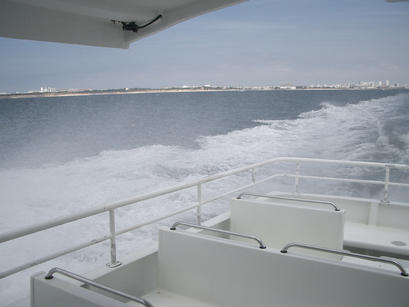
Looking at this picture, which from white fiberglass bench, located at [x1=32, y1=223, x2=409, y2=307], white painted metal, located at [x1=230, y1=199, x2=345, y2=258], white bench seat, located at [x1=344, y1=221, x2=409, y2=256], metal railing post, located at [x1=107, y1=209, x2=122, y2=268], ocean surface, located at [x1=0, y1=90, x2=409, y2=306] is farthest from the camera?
ocean surface, located at [x1=0, y1=90, x2=409, y2=306]

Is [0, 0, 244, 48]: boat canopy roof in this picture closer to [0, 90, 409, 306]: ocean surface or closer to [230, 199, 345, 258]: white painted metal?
[0, 90, 409, 306]: ocean surface

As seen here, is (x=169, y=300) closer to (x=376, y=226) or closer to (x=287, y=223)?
(x=287, y=223)

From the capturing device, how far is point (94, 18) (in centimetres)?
212

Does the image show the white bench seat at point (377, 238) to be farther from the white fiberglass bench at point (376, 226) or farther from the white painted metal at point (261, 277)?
the white painted metal at point (261, 277)

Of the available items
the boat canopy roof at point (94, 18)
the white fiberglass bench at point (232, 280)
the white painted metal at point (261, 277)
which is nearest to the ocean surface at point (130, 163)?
the white fiberglass bench at point (232, 280)

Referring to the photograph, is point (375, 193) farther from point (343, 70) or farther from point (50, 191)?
point (343, 70)

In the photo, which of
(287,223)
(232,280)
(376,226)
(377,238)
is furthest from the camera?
(376,226)

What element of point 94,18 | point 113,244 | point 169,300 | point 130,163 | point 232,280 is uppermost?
point 94,18

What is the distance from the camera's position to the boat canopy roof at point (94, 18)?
1780 millimetres

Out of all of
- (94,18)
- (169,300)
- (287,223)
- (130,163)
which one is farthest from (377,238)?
(130,163)

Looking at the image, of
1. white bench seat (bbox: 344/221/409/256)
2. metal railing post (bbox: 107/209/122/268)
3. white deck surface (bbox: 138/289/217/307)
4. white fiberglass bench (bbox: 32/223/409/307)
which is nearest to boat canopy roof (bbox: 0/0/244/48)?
metal railing post (bbox: 107/209/122/268)

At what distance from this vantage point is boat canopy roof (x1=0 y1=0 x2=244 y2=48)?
1.78 m

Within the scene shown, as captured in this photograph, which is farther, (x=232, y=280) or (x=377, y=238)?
(x=377, y=238)

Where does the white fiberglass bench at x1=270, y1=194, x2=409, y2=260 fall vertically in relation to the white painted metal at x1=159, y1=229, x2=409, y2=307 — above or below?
below
